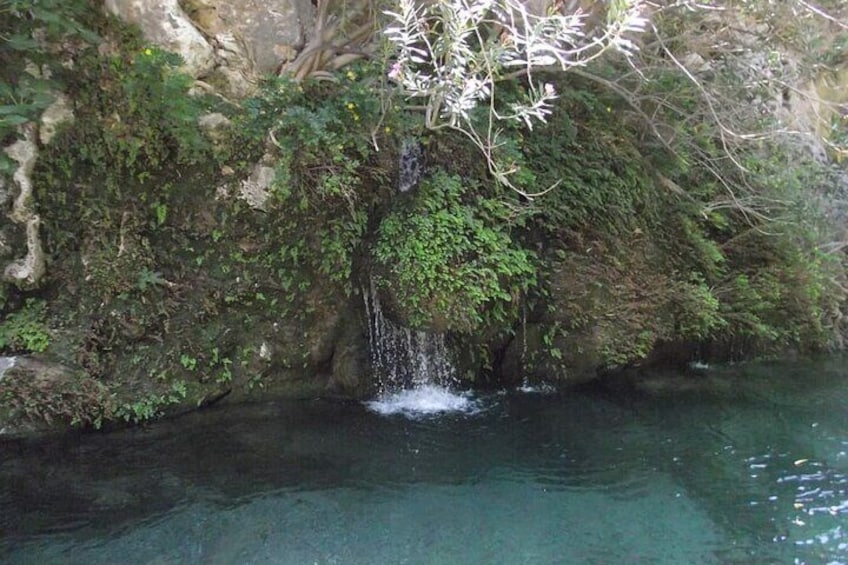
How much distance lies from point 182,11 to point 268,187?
1804 mm

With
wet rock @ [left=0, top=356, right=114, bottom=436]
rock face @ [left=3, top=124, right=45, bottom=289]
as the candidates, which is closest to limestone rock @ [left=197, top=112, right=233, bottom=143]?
rock face @ [left=3, top=124, right=45, bottom=289]

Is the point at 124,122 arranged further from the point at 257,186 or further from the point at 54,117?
the point at 257,186

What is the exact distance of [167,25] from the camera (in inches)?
229

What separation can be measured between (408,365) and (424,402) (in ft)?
1.44

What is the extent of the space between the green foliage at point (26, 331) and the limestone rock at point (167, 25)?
2.56 m

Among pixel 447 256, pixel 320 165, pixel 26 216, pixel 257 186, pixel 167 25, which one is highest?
pixel 167 25

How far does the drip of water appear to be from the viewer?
262 inches

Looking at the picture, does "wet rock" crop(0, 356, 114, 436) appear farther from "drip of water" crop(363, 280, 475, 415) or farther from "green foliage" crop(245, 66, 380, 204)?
"drip of water" crop(363, 280, 475, 415)

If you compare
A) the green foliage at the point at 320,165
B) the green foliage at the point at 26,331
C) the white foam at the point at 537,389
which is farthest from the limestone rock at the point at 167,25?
the white foam at the point at 537,389

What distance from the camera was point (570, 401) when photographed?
6.80 meters

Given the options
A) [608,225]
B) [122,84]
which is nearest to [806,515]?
[608,225]

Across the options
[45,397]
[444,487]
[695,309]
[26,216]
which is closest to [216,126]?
[26,216]

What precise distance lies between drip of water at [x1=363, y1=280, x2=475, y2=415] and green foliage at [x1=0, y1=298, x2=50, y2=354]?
294 centimetres

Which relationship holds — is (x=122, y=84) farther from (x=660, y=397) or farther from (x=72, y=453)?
(x=660, y=397)
